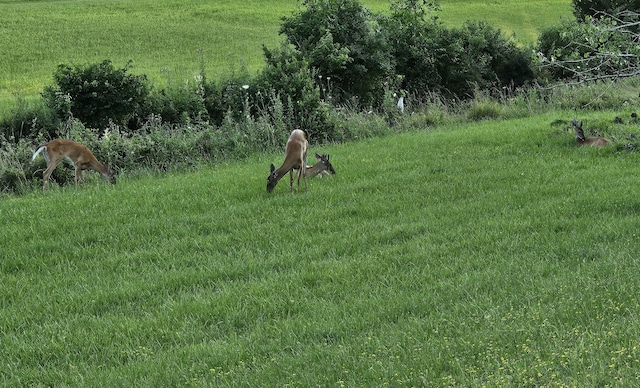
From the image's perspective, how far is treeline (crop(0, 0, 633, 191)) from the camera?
14.2m

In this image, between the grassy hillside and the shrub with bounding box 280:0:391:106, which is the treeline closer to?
the shrub with bounding box 280:0:391:106

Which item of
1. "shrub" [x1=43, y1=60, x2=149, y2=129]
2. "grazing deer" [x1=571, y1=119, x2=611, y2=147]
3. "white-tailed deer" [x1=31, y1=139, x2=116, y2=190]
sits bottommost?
"white-tailed deer" [x1=31, y1=139, x2=116, y2=190]

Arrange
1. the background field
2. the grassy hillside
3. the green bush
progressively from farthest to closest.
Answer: the background field < the green bush < the grassy hillside

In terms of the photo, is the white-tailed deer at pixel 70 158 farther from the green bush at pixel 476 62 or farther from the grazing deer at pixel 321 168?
the green bush at pixel 476 62

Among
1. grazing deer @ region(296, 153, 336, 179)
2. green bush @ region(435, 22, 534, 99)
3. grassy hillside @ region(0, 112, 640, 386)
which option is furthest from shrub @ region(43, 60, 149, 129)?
green bush @ region(435, 22, 534, 99)

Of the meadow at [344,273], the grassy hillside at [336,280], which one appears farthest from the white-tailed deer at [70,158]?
the grassy hillside at [336,280]

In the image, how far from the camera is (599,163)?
10.8 metres

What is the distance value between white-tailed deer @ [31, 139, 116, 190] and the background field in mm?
7701

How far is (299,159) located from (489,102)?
398 inches

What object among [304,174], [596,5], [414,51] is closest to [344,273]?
[304,174]

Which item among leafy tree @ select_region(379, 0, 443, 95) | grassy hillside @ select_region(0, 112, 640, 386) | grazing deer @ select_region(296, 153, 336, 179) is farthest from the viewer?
leafy tree @ select_region(379, 0, 443, 95)

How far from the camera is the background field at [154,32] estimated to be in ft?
92.8

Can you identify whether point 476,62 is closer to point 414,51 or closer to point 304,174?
point 414,51

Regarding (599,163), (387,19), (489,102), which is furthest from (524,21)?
(599,163)
